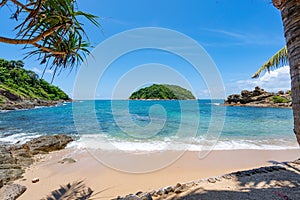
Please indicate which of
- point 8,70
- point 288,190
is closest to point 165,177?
point 288,190

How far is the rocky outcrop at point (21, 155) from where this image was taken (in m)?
5.26

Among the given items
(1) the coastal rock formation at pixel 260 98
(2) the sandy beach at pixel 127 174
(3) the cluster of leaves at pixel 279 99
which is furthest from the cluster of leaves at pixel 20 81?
(3) the cluster of leaves at pixel 279 99

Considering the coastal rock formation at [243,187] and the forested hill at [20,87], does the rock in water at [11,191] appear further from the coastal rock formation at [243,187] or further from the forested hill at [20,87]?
the forested hill at [20,87]

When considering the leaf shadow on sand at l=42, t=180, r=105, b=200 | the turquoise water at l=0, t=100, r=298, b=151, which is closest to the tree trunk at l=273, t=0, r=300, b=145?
the leaf shadow on sand at l=42, t=180, r=105, b=200

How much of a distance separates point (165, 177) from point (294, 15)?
4456 millimetres

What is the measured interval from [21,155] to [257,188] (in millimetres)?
7968

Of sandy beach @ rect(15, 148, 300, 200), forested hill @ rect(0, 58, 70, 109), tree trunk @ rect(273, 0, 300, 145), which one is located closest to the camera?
tree trunk @ rect(273, 0, 300, 145)

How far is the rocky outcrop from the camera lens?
5.26 metres

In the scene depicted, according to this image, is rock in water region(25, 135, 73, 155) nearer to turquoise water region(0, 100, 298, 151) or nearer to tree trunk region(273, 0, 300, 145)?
turquoise water region(0, 100, 298, 151)

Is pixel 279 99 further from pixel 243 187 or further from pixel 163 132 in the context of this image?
pixel 243 187

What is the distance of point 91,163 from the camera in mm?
6457

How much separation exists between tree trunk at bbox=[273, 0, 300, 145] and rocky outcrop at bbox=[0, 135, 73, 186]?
6029 millimetres

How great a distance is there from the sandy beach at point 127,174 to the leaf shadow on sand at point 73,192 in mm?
104

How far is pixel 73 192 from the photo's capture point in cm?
428
